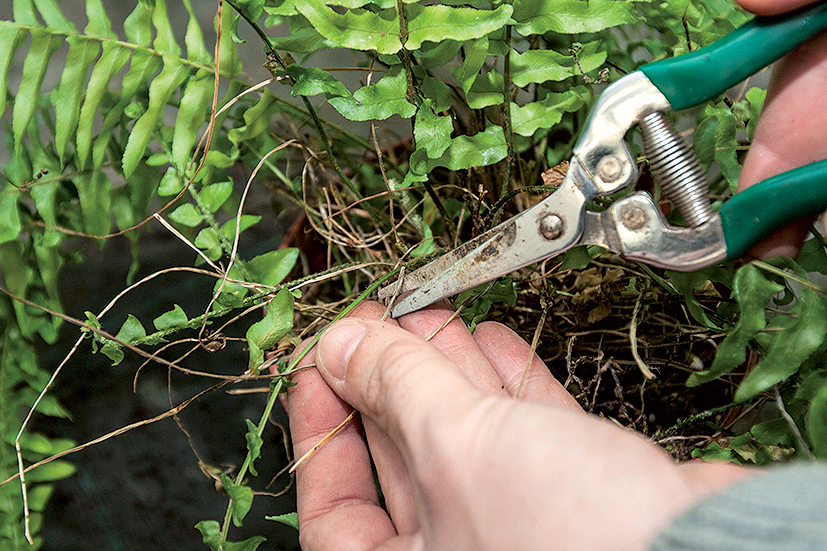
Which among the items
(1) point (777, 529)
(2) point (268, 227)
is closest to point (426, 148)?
(1) point (777, 529)

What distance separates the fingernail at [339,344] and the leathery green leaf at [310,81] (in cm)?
23

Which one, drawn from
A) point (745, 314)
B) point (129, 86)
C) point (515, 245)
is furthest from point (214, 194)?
point (745, 314)

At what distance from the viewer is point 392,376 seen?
0.48 metres

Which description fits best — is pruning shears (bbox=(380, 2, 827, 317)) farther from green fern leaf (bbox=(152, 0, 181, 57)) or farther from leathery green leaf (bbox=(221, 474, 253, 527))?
green fern leaf (bbox=(152, 0, 181, 57))

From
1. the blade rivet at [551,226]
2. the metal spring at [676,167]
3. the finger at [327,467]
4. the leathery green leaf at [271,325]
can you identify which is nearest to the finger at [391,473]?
the finger at [327,467]

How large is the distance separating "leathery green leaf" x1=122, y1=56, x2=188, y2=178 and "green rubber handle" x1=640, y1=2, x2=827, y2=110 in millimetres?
486

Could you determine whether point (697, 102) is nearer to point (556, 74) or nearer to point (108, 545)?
point (556, 74)

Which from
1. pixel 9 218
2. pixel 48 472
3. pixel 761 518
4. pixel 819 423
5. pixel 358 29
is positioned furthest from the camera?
pixel 48 472

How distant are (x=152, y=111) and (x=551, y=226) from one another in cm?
44

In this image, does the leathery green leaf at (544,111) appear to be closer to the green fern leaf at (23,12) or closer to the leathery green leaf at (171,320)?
the leathery green leaf at (171,320)

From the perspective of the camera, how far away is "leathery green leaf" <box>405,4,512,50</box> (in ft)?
1.63

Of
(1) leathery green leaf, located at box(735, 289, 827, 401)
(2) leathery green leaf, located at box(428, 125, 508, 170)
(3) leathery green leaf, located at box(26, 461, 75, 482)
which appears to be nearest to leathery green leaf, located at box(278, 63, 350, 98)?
(2) leathery green leaf, located at box(428, 125, 508, 170)

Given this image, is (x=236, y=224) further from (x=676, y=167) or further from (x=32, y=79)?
(x=676, y=167)

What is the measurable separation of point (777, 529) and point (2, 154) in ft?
4.19
